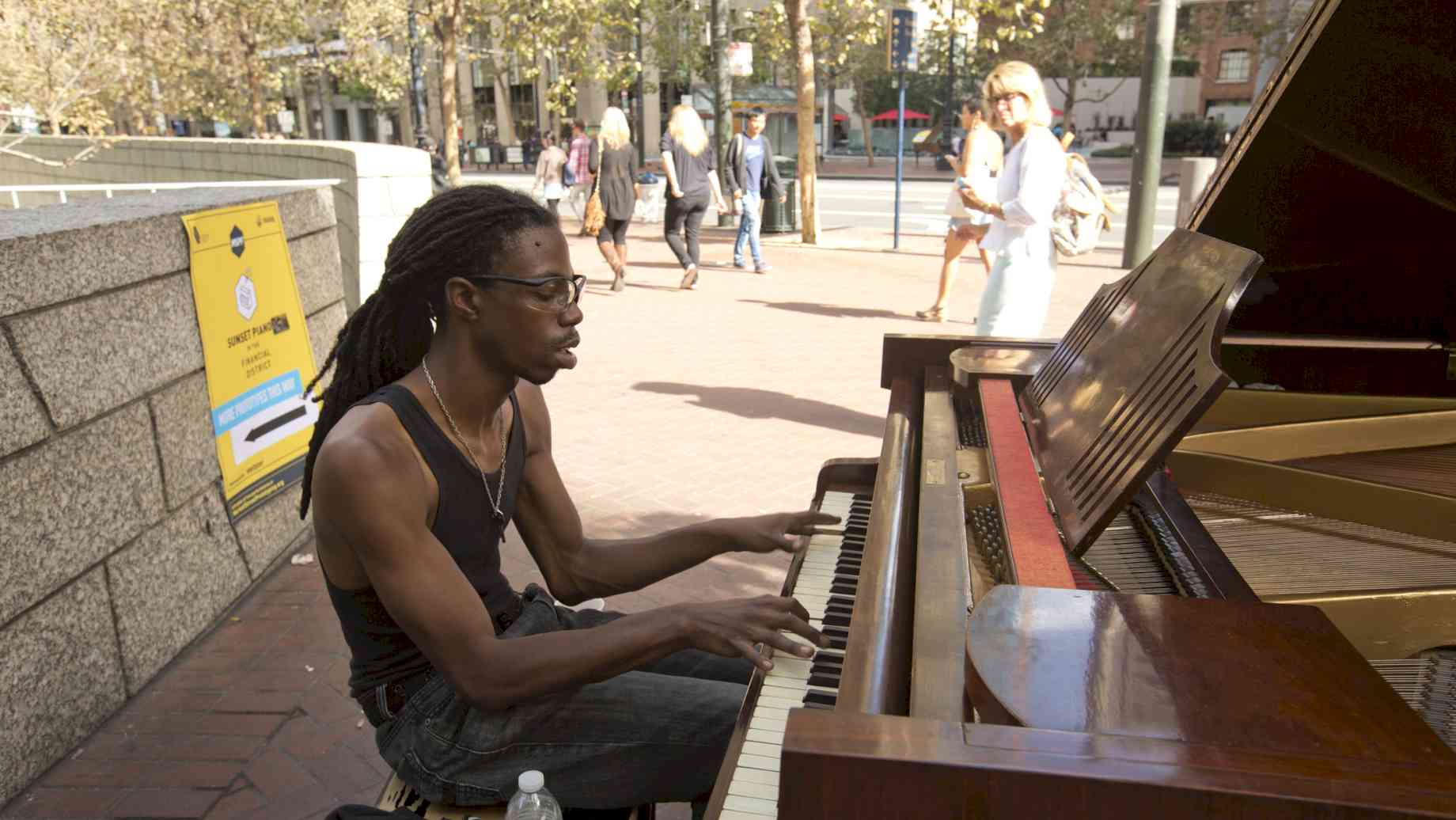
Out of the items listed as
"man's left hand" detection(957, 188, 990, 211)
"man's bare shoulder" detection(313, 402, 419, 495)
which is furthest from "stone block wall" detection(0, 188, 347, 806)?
"man's left hand" detection(957, 188, 990, 211)

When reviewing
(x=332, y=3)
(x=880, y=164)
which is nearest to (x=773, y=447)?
(x=332, y=3)

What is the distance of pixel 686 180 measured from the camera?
10.3 metres

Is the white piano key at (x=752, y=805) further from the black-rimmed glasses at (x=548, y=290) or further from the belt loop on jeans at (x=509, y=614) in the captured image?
the black-rimmed glasses at (x=548, y=290)

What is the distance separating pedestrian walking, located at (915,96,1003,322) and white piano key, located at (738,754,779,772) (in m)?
6.43

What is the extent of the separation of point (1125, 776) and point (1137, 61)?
41507 millimetres

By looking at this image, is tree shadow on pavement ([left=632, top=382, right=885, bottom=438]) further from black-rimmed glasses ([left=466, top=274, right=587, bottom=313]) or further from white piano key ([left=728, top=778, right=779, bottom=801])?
white piano key ([left=728, top=778, right=779, bottom=801])

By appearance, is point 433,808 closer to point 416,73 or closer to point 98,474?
point 98,474

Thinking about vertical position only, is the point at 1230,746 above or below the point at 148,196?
below

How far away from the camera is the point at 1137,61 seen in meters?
38.0

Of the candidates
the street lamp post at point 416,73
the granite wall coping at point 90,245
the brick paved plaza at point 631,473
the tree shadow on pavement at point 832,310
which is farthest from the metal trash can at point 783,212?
the granite wall coping at point 90,245

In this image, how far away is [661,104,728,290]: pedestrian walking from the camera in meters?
10.3

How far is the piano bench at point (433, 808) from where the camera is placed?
2000 mm

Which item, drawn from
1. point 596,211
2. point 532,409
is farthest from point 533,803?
point 596,211

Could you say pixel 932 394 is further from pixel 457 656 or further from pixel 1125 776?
pixel 1125 776
